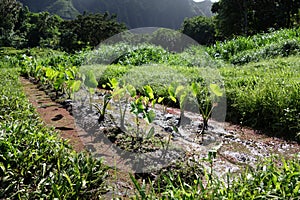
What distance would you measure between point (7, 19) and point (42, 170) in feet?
118

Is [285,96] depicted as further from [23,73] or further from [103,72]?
[23,73]

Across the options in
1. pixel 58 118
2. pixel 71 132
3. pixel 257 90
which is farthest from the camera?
pixel 257 90

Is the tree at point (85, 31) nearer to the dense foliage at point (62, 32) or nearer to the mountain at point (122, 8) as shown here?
the dense foliage at point (62, 32)

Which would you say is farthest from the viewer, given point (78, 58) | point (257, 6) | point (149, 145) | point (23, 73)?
point (257, 6)

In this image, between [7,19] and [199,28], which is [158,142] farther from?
[199,28]

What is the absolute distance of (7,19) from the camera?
33.1m

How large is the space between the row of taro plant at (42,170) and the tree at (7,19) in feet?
110

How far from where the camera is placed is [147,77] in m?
5.56

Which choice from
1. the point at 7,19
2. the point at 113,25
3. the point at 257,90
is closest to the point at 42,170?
the point at 257,90

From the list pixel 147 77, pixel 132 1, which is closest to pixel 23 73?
pixel 147 77

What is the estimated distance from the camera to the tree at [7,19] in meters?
31.7

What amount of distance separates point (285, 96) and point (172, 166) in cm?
204

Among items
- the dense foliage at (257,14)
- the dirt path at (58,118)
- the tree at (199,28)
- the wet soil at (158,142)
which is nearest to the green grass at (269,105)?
the wet soil at (158,142)

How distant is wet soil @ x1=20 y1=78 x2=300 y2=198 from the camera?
2.20 meters
